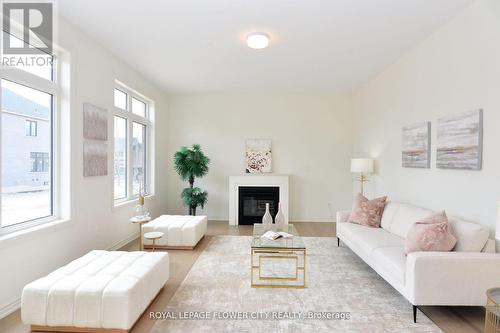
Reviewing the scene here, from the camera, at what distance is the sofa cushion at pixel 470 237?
2.50m

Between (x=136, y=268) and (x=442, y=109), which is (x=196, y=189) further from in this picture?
(x=442, y=109)

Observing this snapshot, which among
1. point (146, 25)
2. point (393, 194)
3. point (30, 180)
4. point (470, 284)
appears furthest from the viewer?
point (393, 194)

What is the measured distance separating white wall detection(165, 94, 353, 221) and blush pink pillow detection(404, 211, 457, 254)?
3.77 metres

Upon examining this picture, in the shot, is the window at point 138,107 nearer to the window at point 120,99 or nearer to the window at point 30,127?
the window at point 120,99

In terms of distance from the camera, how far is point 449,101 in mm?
3207

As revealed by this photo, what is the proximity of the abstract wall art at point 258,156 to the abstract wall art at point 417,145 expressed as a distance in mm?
3043

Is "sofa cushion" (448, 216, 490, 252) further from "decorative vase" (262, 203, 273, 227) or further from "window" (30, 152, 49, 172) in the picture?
"window" (30, 152, 49, 172)

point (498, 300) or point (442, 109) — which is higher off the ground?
point (442, 109)

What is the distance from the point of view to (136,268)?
8.39ft

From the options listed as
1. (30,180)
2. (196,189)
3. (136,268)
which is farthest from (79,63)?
(196,189)

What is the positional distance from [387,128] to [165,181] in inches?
196

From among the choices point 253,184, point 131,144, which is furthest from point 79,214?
point 253,184

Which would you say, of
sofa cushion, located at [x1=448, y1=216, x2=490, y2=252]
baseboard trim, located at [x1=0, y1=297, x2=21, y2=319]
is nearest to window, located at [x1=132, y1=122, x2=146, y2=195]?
baseboard trim, located at [x1=0, y1=297, x2=21, y2=319]

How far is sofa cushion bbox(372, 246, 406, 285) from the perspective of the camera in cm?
262
